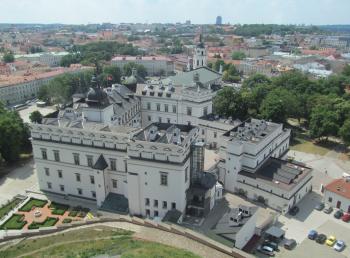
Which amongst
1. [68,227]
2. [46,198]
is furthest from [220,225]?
[46,198]

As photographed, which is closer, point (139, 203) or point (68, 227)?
point (68, 227)

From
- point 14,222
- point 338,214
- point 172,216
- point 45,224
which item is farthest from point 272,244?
point 14,222

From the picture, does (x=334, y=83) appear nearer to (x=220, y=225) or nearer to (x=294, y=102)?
(x=294, y=102)

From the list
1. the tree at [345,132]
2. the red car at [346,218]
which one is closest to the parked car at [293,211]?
the red car at [346,218]

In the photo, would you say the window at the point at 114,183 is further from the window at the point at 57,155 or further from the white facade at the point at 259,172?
the white facade at the point at 259,172

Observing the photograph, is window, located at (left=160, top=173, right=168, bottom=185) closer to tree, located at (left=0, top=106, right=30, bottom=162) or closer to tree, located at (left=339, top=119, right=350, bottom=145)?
tree, located at (left=0, top=106, right=30, bottom=162)

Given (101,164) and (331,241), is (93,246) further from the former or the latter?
(331,241)

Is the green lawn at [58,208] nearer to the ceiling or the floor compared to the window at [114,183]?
nearer to the floor
